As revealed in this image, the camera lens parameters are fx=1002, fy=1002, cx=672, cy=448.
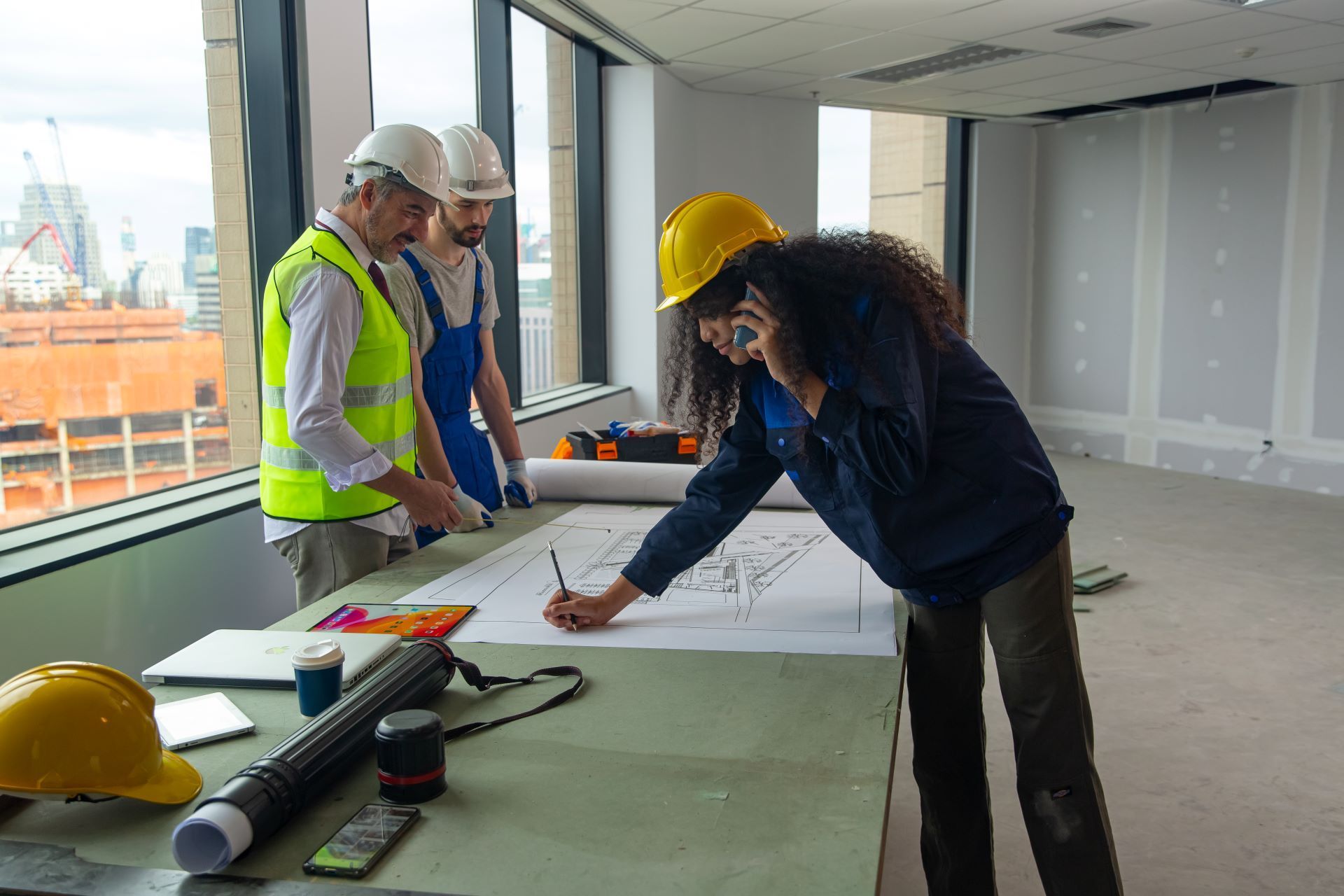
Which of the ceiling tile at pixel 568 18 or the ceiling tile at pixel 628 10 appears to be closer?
the ceiling tile at pixel 628 10

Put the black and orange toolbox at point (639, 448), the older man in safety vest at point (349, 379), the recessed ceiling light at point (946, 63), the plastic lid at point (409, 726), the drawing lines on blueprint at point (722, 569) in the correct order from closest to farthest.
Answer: the plastic lid at point (409, 726) < the drawing lines on blueprint at point (722, 569) < the older man in safety vest at point (349, 379) < the black and orange toolbox at point (639, 448) < the recessed ceiling light at point (946, 63)

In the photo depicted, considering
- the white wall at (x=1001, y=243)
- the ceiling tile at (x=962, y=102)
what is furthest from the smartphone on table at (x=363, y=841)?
the white wall at (x=1001, y=243)

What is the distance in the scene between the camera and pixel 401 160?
6.86 ft

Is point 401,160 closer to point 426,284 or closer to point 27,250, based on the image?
point 426,284

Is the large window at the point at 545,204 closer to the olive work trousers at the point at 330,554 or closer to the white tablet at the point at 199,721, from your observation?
A: the olive work trousers at the point at 330,554

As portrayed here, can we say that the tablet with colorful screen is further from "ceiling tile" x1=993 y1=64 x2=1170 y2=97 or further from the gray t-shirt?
"ceiling tile" x1=993 y1=64 x2=1170 y2=97

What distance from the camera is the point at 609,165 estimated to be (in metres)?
6.02

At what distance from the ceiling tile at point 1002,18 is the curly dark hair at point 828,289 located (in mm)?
3547

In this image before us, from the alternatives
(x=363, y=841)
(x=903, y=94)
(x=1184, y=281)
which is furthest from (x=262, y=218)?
(x=1184, y=281)

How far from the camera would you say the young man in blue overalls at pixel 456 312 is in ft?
8.27

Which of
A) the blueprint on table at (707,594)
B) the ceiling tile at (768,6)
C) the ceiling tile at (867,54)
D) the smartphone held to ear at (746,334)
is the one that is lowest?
the blueprint on table at (707,594)

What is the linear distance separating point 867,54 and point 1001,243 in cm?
301

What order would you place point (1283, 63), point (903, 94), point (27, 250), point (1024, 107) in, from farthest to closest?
point (1024, 107) < point (903, 94) < point (1283, 63) < point (27, 250)

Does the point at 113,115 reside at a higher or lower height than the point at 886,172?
lower
